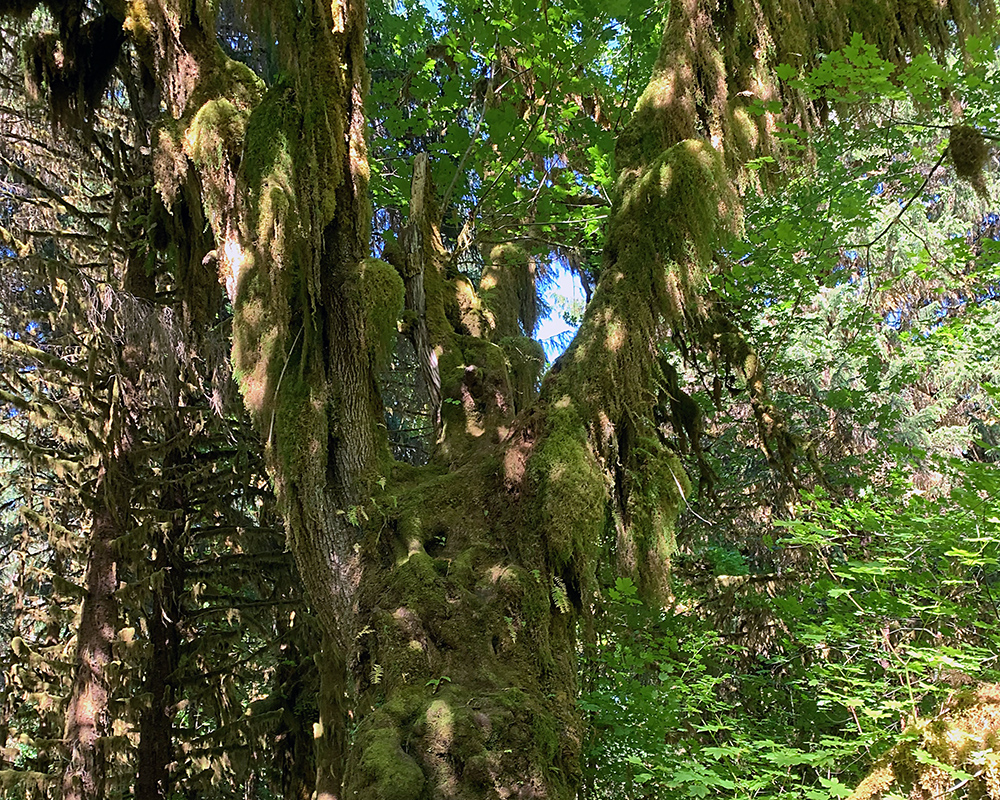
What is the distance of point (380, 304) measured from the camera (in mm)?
4449

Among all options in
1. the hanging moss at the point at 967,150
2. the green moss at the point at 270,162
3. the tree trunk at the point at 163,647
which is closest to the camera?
the green moss at the point at 270,162

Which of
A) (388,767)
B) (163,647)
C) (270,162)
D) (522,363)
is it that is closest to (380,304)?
(270,162)

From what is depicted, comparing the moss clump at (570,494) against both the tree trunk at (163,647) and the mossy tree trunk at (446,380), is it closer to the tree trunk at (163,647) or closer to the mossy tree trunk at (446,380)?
the mossy tree trunk at (446,380)

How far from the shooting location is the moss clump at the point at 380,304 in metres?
4.45

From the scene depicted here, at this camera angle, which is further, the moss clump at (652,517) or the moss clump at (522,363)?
the moss clump at (522,363)

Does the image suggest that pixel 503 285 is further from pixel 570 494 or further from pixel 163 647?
pixel 163 647

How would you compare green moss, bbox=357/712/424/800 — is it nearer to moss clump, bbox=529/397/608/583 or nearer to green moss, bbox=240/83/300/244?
moss clump, bbox=529/397/608/583

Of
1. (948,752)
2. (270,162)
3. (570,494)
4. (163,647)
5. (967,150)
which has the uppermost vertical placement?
(270,162)

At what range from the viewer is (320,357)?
14.6 ft

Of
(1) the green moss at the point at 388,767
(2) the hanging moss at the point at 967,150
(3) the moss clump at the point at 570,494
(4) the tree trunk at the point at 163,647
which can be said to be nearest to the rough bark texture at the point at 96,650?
(4) the tree trunk at the point at 163,647

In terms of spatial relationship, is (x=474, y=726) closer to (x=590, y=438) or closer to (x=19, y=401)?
(x=590, y=438)

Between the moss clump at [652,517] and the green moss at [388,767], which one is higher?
the moss clump at [652,517]

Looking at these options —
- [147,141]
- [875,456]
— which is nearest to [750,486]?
[875,456]

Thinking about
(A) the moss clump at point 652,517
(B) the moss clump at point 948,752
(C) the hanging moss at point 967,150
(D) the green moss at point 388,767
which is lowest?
(B) the moss clump at point 948,752
